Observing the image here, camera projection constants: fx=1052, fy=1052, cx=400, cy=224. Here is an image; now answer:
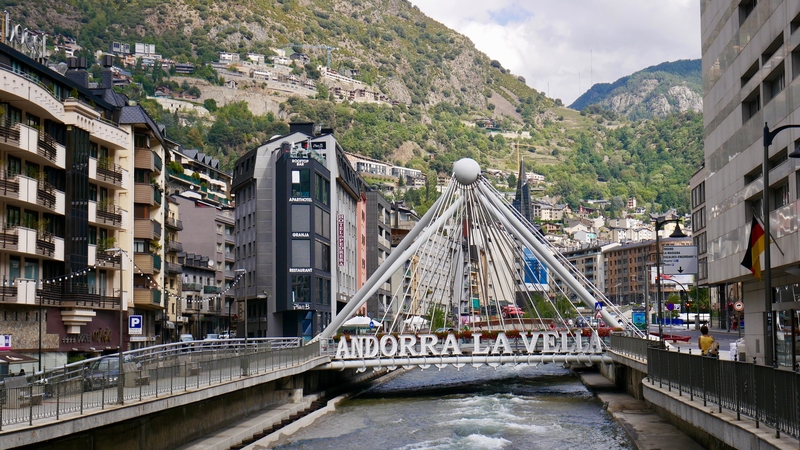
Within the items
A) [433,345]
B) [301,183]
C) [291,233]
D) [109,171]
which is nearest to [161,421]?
[433,345]

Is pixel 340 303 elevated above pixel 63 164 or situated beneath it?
situated beneath

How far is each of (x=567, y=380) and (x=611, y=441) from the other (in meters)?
36.5

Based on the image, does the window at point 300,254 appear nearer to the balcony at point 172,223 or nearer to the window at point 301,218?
the window at point 301,218

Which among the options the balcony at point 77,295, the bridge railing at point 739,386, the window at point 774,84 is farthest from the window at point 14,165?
the window at point 774,84

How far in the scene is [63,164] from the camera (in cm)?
5484

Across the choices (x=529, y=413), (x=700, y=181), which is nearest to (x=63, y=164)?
(x=529, y=413)

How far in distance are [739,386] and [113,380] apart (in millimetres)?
17053

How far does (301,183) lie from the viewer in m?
93.5

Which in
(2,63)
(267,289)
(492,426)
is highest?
(2,63)

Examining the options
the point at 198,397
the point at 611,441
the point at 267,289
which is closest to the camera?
the point at 198,397

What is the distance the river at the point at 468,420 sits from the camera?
141 ft

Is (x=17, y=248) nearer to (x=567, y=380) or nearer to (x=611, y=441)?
(x=611, y=441)

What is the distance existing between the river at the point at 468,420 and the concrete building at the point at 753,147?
8880 millimetres

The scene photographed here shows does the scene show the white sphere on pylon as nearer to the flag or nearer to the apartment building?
the apartment building
